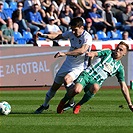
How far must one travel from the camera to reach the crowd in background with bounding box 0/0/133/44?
2292 centimetres

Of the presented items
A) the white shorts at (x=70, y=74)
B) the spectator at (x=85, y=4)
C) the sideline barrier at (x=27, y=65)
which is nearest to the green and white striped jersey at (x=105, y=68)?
the white shorts at (x=70, y=74)

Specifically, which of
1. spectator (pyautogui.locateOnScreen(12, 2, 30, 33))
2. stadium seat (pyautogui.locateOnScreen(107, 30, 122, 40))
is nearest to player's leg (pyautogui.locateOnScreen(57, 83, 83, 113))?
spectator (pyautogui.locateOnScreen(12, 2, 30, 33))

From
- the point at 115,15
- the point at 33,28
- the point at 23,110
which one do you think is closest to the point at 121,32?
the point at 115,15

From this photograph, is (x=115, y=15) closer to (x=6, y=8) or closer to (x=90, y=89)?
(x=6, y=8)

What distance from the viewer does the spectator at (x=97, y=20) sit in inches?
1004

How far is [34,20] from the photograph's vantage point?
78.5ft

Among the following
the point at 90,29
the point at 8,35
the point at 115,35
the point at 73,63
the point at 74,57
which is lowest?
the point at 115,35

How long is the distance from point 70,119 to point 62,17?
14.7m

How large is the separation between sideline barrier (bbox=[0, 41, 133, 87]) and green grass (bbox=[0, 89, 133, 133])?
423 centimetres

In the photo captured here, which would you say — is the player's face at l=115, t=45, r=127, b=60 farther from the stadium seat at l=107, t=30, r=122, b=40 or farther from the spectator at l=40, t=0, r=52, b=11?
the stadium seat at l=107, t=30, r=122, b=40

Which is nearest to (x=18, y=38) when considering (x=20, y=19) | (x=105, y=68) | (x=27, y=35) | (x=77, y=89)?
(x=27, y=35)

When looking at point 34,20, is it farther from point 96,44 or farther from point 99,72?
point 99,72

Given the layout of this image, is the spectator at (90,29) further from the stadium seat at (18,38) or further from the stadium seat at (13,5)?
the stadium seat at (13,5)

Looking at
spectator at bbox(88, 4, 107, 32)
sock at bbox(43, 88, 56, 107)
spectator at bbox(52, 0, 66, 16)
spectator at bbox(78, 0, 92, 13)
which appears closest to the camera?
sock at bbox(43, 88, 56, 107)
